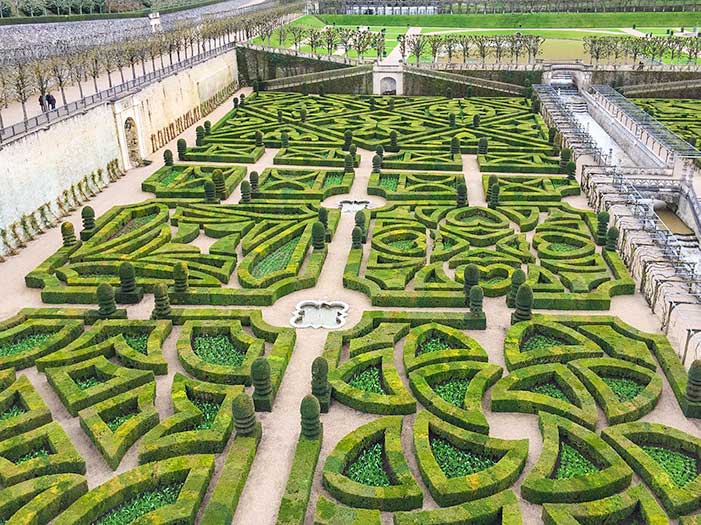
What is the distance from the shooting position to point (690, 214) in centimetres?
2948

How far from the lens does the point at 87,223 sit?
25812 mm

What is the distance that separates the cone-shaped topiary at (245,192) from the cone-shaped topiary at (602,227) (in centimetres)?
1454

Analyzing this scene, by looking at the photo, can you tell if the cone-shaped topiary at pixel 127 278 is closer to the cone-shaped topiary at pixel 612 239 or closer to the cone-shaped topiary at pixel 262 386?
the cone-shaped topiary at pixel 262 386

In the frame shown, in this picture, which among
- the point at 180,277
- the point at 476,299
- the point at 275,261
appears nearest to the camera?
the point at 476,299

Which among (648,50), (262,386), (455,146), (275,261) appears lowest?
(275,261)

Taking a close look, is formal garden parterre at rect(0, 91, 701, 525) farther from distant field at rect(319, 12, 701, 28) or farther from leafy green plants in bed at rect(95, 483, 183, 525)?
distant field at rect(319, 12, 701, 28)

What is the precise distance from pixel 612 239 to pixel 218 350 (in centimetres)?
1452

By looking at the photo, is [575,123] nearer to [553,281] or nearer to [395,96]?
[395,96]

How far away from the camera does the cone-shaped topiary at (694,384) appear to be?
15336mm

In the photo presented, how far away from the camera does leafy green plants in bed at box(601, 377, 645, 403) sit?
16516 millimetres

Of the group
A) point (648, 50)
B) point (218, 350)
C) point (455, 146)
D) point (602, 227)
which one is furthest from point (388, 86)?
point (218, 350)

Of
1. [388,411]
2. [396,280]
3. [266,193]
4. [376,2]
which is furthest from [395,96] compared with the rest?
[376,2]

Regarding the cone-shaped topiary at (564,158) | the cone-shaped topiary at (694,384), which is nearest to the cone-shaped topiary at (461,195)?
the cone-shaped topiary at (564,158)

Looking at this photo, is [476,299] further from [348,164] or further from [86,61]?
[86,61]
